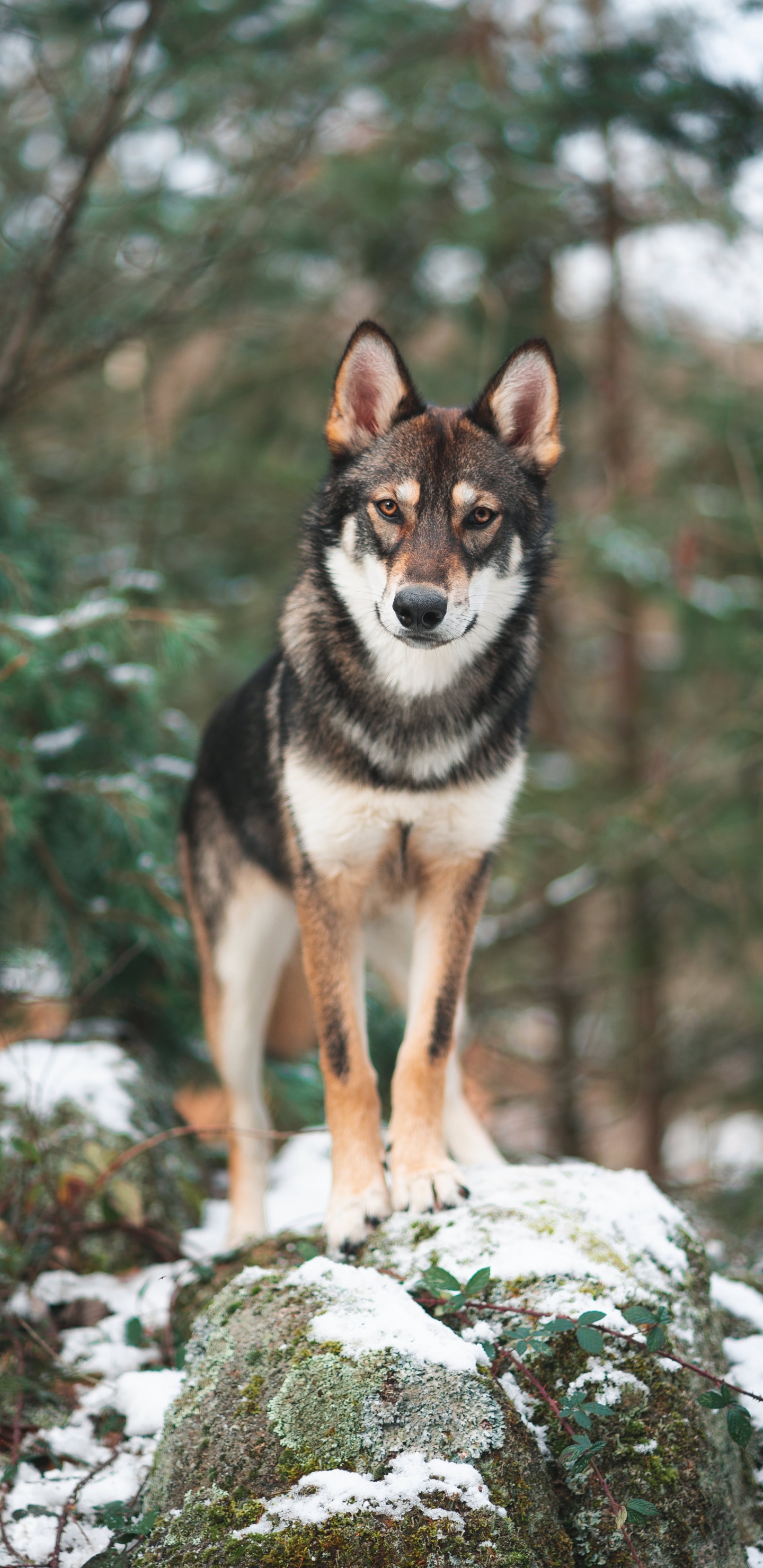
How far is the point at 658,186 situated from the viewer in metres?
7.37

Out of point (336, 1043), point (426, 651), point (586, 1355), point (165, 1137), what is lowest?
point (586, 1355)

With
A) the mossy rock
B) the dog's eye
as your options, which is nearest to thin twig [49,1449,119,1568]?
the mossy rock

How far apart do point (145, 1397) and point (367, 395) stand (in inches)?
112

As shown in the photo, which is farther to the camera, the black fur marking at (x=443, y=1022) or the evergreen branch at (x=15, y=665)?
Answer: the evergreen branch at (x=15, y=665)

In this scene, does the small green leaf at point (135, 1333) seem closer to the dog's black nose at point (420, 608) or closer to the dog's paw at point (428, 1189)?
the dog's paw at point (428, 1189)

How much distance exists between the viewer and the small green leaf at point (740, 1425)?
217cm

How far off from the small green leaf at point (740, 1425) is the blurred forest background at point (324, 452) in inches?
96.5

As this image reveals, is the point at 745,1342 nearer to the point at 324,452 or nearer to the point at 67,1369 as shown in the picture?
the point at 67,1369

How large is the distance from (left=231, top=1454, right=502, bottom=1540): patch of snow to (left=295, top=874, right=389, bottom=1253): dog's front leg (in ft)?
2.75

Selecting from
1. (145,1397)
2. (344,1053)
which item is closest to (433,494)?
(344,1053)

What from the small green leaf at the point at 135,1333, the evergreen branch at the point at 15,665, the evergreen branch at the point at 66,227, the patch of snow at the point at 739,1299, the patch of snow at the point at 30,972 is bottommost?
the patch of snow at the point at 739,1299

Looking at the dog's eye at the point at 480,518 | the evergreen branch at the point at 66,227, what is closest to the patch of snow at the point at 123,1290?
the dog's eye at the point at 480,518

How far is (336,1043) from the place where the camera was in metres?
3.17

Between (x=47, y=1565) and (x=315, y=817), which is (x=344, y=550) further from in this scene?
(x=47, y=1565)
